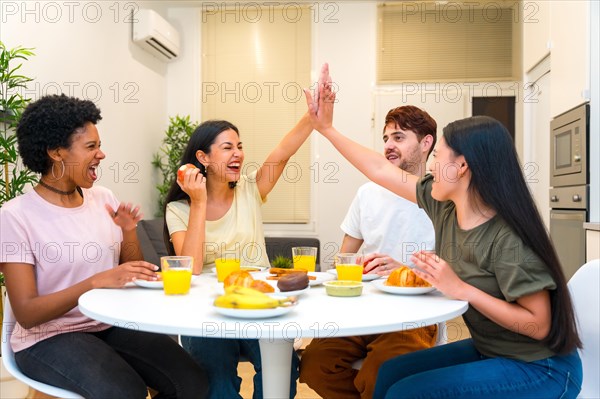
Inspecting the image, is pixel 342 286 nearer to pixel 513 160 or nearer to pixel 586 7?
pixel 513 160

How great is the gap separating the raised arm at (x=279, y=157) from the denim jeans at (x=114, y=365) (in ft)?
2.94

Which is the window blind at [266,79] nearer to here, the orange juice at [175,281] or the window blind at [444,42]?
the window blind at [444,42]

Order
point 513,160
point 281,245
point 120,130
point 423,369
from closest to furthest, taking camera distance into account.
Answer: point 513,160
point 423,369
point 120,130
point 281,245

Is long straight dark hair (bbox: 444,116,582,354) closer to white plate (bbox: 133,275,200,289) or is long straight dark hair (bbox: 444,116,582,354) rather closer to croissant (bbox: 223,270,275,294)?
croissant (bbox: 223,270,275,294)

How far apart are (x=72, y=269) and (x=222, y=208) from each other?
2.27 feet

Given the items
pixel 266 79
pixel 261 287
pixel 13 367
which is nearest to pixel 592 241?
pixel 261 287

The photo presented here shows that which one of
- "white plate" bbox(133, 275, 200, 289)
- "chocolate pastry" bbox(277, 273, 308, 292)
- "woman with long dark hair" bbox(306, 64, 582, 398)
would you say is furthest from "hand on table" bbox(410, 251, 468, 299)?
"white plate" bbox(133, 275, 200, 289)

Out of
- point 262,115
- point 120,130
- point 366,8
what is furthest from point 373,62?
point 120,130

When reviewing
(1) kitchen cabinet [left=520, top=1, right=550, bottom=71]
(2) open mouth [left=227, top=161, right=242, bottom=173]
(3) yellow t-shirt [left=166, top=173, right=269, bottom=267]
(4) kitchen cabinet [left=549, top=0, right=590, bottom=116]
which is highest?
(1) kitchen cabinet [left=520, top=1, right=550, bottom=71]

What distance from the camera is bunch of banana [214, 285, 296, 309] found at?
3.80 feet

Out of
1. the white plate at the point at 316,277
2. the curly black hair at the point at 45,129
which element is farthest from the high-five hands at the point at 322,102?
the curly black hair at the point at 45,129

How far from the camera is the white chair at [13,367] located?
146 cm

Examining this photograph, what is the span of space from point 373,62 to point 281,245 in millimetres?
2041

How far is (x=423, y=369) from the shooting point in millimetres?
1561
